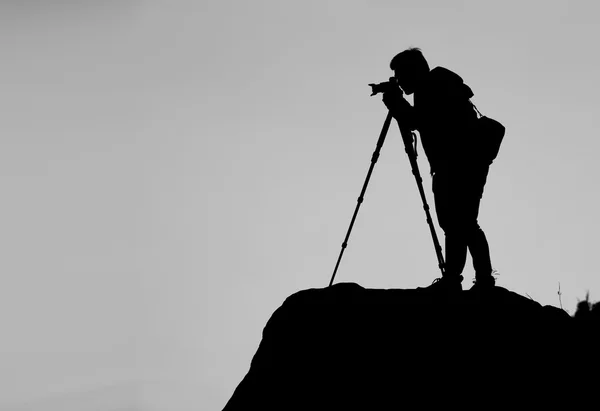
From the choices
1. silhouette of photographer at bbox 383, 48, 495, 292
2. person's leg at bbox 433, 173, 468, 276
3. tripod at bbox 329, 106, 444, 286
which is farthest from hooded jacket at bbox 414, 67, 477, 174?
tripod at bbox 329, 106, 444, 286

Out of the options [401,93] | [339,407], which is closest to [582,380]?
[339,407]

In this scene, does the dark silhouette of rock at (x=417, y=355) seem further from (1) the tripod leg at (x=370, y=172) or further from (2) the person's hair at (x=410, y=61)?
(2) the person's hair at (x=410, y=61)

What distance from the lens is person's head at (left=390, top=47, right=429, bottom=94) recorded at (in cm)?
763

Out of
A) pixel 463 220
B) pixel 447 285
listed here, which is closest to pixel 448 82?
pixel 463 220

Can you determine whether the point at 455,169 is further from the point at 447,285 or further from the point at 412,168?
the point at 447,285

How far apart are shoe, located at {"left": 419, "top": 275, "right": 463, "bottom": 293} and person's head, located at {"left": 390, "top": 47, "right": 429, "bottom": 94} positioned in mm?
2445

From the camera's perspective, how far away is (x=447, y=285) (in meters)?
7.29

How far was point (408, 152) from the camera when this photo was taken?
26.2 ft

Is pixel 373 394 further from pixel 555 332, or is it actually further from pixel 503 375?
pixel 555 332

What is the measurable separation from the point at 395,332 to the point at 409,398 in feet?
2.68

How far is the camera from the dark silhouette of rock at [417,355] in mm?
6164

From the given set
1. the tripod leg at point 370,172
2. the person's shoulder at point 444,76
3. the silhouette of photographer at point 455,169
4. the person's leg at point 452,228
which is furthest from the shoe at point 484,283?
the person's shoulder at point 444,76

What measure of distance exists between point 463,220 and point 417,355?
1.86 m

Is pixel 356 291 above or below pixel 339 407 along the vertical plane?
above
